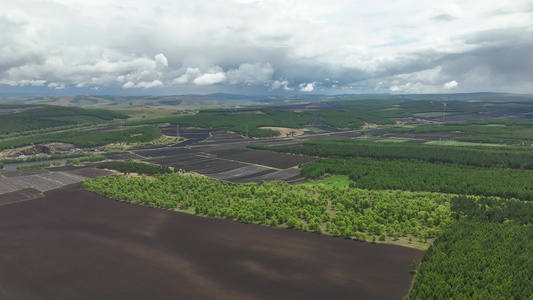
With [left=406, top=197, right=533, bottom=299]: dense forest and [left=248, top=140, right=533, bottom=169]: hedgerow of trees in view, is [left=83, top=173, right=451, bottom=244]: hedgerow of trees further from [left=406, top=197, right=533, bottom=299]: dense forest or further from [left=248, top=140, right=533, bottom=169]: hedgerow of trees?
[left=248, top=140, right=533, bottom=169]: hedgerow of trees

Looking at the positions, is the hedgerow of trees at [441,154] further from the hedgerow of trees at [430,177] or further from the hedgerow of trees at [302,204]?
the hedgerow of trees at [302,204]

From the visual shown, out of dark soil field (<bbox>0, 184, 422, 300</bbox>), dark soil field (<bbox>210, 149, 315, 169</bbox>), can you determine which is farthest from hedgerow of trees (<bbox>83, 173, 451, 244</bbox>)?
dark soil field (<bbox>210, 149, 315, 169</bbox>)

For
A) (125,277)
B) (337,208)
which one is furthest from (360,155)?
(125,277)

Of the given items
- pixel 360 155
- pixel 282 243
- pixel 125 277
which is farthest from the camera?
pixel 360 155

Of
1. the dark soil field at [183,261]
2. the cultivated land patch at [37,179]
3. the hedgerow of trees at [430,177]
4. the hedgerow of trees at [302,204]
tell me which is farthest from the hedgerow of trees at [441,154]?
the dark soil field at [183,261]

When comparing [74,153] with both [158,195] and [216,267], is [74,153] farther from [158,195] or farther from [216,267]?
[216,267]

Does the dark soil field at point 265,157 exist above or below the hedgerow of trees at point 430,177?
below

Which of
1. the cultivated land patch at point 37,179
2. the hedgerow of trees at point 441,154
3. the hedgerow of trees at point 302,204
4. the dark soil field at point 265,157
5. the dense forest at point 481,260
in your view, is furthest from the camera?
the dark soil field at point 265,157

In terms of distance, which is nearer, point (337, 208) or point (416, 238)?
point (416, 238)
